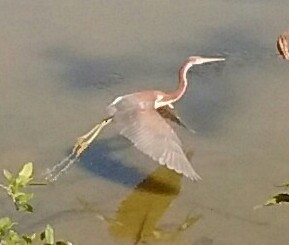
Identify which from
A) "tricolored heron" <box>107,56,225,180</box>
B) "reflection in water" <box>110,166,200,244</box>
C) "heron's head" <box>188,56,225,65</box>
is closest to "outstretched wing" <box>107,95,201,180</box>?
"tricolored heron" <box>107,56,225,180</box>

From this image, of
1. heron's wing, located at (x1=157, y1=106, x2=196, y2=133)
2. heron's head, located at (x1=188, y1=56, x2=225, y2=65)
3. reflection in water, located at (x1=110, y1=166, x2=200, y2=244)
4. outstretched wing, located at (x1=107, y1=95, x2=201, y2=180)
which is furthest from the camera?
heron's head, located at (x1=188, y1=56, x2=225, y2=65)

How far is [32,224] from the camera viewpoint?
3354mm

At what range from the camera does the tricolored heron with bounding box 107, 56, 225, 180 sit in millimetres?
3566

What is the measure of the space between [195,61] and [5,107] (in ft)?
2.74

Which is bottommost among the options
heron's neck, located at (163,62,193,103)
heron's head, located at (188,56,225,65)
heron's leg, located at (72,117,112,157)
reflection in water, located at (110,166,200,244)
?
reflection in water, located at (110,166,200,244)

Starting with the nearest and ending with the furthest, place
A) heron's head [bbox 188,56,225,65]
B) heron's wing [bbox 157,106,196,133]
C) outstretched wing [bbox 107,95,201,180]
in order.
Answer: outstretched wing [bbox 107,95,201,180] → heron's wing [bbox 157,106,196,133] → heron's head [bbox 188,56,225,65]

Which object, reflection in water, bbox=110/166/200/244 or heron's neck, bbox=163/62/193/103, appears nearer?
reflection in water, bbox=110/166/200/244

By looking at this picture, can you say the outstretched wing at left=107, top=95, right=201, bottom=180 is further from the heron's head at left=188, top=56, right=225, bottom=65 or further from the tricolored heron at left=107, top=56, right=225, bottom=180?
the heron's head at left=188, top=56, right=225, bottom=65

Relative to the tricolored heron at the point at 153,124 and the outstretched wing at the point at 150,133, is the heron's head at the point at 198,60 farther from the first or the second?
the outstretched wing at the point at 150,133

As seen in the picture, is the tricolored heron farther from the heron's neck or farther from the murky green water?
the murky green water

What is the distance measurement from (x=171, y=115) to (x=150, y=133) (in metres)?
0.25

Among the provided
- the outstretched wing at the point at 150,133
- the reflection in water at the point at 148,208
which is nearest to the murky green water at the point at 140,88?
the reflection in water at the point at 148,208

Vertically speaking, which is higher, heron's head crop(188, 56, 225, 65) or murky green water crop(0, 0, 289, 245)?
heron's head crop(188, 56, 225, 65)

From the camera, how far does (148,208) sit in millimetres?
3516
